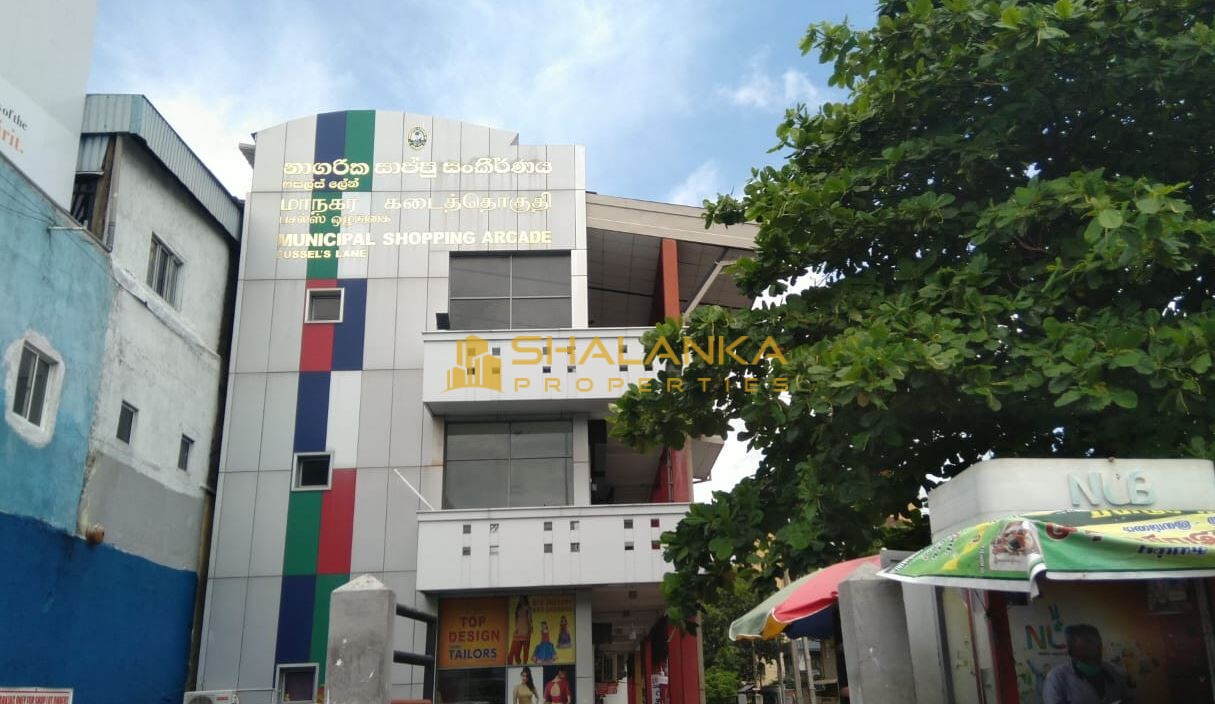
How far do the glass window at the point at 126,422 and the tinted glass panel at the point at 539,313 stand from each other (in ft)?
23.9

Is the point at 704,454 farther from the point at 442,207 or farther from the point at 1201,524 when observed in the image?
the point at 1201,524

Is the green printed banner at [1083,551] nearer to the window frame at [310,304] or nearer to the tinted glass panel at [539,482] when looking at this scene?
the tinted glass panel at [539,482]

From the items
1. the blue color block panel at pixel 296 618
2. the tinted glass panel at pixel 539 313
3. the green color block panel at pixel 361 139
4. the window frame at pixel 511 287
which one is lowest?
the blue color block panel at pixel 296 618

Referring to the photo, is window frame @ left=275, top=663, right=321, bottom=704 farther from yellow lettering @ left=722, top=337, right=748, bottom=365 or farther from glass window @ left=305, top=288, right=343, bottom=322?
yellow lettering @ left=722, top=337, right=748, bottom=365

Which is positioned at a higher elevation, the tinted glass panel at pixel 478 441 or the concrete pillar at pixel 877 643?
the tinted glass panel at pixel 478 441

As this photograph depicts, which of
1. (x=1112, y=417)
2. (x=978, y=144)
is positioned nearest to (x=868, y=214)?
(x=978, y=144)

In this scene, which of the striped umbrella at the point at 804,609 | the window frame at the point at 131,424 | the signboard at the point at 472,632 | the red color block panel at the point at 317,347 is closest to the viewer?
the striped umbrella at the point at 804,609

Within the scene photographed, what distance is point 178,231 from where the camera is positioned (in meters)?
19.2

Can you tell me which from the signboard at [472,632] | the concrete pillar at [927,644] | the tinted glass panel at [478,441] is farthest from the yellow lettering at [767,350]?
the signboard at [472,632]

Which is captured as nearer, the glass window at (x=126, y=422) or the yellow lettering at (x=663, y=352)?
the yellow lettering at (x=663, y=352)

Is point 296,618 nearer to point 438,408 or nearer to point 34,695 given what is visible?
point 438,408

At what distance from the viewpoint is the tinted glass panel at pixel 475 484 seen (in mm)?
19406

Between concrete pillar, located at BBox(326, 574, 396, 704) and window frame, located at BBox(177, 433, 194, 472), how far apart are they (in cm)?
1149

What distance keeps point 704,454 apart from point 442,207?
30.1ft
